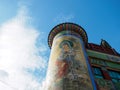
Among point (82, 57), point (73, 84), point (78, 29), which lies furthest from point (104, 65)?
point (73, 84)

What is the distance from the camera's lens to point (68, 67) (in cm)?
1080

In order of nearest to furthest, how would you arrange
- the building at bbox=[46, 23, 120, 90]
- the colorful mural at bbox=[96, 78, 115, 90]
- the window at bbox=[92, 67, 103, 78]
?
the building at bbox=[46, 23, 120, 90]
the colorful mural at bbox=[96, 78, 115, 90]
the window at bbox=[92, 67, 103, 78]

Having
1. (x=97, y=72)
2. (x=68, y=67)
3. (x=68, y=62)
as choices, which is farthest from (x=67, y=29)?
(x=68, y=67)

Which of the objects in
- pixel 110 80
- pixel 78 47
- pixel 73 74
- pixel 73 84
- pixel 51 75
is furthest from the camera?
pixel 78 47

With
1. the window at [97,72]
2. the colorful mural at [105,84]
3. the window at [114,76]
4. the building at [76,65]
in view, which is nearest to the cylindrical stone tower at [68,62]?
the building at [76,65]

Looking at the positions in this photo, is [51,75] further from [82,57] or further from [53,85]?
[82,57]

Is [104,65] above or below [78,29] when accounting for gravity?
below

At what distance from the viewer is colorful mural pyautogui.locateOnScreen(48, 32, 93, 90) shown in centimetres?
967

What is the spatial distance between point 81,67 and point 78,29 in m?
5.43

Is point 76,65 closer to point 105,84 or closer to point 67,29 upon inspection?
point 105,84

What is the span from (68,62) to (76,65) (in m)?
0.64

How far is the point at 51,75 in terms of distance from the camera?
11031 mm

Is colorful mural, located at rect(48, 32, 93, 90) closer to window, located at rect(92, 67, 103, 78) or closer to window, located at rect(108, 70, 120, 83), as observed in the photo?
window, located at rect(92, 67, 103, 78)

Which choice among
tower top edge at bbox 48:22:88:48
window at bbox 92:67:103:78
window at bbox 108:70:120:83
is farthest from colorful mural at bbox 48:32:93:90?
window at bbox 108:70:120:83
